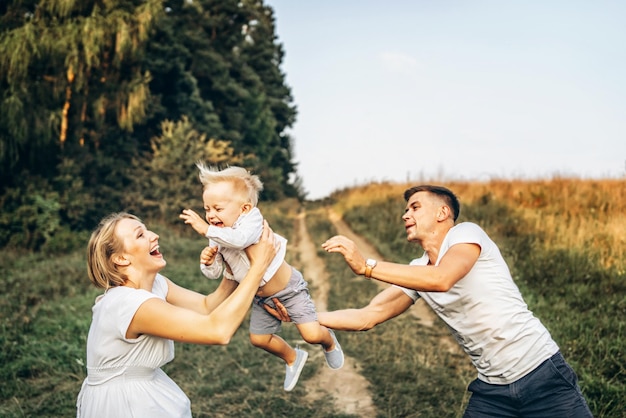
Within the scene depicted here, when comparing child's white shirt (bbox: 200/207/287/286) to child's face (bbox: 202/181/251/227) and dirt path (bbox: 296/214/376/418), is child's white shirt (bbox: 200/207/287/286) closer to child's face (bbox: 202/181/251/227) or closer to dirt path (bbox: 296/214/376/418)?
child's face (bbox: 202/181/251/227)

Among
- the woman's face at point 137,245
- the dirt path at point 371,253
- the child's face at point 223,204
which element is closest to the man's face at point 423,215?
the child's face at point 223,204

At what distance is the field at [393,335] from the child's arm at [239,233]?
9.92 feet

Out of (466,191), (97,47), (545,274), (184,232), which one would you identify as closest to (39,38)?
(97,47)

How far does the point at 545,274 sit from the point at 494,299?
22.9ft

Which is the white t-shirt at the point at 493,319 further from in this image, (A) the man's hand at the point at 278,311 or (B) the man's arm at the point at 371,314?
(A) the man's hand at the point at 278,311

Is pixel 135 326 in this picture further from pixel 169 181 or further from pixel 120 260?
pixel 169 181

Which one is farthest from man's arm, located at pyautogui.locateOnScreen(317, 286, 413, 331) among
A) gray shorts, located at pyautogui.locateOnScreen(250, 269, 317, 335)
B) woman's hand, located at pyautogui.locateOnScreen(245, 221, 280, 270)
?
woman's hand, located at pyautogui.locateOnScreen(245, 221, 280, 270)

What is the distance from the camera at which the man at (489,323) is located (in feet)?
10.8

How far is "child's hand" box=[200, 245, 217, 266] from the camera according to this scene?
385cm

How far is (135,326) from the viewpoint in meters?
2.77

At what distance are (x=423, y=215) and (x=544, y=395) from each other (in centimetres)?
134

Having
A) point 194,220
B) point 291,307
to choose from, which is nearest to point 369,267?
point 291,307

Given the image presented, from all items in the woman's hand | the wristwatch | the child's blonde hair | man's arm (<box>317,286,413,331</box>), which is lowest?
man's arm (<box>317,286,413,331</box>)

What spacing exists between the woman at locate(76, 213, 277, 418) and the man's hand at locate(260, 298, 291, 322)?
3.38 feet
